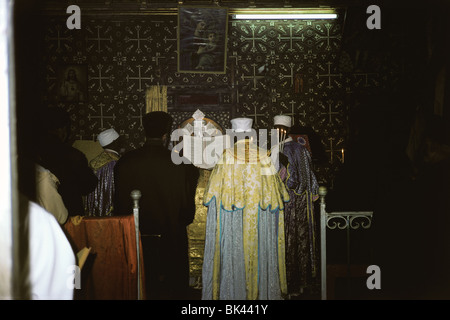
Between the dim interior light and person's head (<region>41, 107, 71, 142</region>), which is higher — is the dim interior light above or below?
above

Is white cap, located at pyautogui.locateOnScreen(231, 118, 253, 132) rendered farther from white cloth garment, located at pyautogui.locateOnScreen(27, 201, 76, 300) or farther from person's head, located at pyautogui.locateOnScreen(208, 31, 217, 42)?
person's head, located at pyautogui.locateOnScreen(208, 31, 217, 42)

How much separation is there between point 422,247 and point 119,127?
16.7ft

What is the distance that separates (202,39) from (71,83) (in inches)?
92.5

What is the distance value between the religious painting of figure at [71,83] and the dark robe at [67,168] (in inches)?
151

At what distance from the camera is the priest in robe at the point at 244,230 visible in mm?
3750

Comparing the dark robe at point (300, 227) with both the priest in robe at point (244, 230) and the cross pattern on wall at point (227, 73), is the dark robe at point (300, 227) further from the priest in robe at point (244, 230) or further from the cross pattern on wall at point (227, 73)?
the cross pattern on wall at point (227, 73)

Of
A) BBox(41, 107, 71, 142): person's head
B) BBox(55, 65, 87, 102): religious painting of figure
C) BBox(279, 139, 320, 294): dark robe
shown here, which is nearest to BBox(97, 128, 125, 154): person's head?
BBox(41, 107, 71, 142): person's head

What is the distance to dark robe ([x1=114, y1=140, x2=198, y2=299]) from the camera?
3.38 meters

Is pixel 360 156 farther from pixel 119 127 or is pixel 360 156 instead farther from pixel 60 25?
pixel 60 25

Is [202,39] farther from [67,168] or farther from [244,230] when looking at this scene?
[67,168]

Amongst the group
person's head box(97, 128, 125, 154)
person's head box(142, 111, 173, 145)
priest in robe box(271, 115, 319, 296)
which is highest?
person's head box(142, 111, 173, 145)

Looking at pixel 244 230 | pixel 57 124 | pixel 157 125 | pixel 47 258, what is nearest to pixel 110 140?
pixel 57 124

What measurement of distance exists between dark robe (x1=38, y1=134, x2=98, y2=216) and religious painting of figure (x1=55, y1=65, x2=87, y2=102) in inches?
151

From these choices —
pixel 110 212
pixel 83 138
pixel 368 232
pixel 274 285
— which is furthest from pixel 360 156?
pixel 83 138
